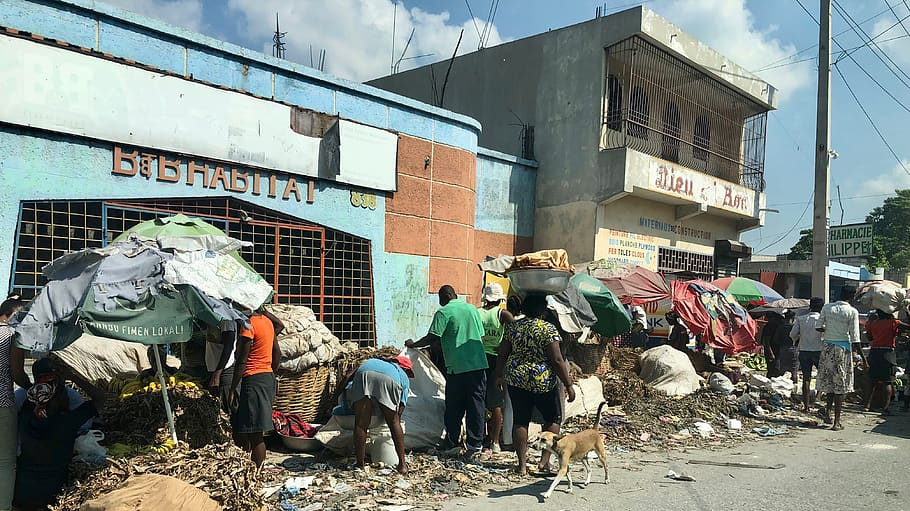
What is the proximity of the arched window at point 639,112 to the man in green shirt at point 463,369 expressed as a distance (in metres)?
10.2

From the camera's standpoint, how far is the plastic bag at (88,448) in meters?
4.77

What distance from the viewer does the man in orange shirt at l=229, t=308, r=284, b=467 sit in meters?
5.23

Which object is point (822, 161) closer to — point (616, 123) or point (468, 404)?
point (616, 123)

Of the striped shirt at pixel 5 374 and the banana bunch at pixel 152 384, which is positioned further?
the banana bunch at pixel 152 384

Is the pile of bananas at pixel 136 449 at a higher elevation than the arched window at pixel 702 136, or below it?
below

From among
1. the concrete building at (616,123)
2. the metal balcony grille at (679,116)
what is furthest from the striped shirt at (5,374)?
the metal balcony grille at (679,116)

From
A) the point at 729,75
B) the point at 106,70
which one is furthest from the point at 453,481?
the point at 729,75

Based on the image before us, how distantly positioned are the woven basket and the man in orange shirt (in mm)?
1251

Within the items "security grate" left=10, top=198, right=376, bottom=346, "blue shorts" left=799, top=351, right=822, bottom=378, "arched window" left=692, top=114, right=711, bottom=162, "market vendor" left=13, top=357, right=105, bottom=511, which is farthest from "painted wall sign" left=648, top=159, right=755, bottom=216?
"market vendor" left=13, top=357, right=105, bottom=511

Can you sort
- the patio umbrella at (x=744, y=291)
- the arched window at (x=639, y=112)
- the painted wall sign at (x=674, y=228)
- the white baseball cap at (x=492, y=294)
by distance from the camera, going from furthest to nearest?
1. the painted wall sign at (x=674, y=228)
2. the arched window at (x=639, y=112)
3. the patio umbrella at (x=744, y=291)
4. the white baseball cap at (x=492, y=294)

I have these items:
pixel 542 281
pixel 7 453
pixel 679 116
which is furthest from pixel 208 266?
pixel 679 116

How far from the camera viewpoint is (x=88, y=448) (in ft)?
15.7

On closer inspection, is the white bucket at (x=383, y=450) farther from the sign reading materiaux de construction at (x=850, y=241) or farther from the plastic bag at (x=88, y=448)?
the sign reading materiaux de construction at (x=850, y=241)

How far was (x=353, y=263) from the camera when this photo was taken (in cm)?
1002
